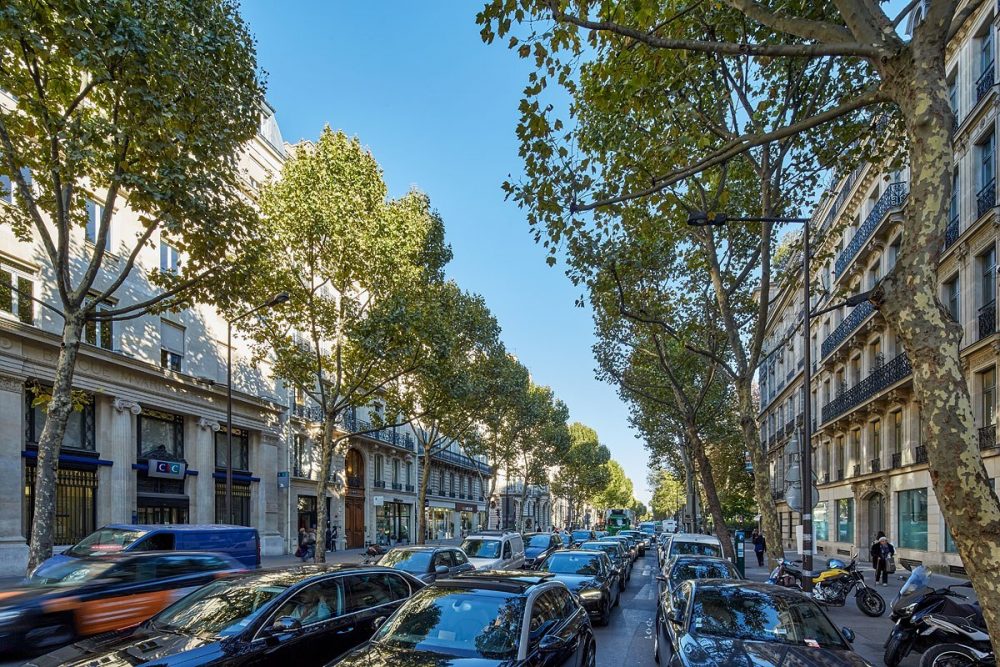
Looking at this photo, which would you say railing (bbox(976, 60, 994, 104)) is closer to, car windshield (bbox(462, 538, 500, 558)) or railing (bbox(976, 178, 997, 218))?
railing (bbox(976, 178, 997, 218))

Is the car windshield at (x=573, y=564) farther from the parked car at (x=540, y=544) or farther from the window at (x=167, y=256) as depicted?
the window at (x=167, y=256)

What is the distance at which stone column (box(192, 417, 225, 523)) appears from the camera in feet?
83.6

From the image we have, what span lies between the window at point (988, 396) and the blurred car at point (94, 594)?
20.1 m

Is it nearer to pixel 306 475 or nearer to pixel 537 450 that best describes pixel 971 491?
pixel 306 475

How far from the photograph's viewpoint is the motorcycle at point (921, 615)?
826cm

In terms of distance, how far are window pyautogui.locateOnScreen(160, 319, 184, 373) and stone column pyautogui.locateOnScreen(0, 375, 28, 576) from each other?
631 cm

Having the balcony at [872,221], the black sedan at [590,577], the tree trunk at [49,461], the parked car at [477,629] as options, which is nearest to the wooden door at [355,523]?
the black sedan at [590,577]

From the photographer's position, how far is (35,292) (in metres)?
18.9

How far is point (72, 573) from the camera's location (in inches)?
374

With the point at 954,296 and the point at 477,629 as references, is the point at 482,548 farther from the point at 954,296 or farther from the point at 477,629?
the point at 954,296

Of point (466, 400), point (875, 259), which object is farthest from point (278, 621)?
point (875, 259)

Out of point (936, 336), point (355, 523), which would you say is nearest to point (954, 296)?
point (936, 336)

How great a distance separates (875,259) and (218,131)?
26.6 metres

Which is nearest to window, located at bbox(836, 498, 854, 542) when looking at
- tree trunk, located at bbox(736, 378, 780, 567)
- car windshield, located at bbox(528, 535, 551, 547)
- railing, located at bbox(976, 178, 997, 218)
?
car windshield, located at bbox(528, 535, 551, 547)
